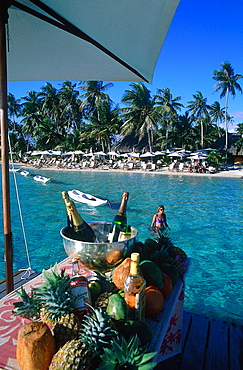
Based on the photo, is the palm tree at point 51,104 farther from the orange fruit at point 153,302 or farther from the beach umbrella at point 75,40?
the orange fruit at point 153,302

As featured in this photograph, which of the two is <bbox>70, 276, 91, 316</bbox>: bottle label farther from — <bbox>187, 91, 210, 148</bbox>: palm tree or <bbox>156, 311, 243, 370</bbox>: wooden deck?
<bbox>187, 91, 210, 148</bbox>: palm tree

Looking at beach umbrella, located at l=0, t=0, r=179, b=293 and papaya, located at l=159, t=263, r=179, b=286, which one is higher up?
beach umbrella, located at l=0, t=0, r=179, b=293

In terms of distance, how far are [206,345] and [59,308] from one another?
1.99 m

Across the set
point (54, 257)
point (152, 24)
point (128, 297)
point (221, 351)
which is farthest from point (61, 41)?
point (54, 257)

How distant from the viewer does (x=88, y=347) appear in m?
0.94

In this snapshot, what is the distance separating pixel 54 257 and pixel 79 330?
6.11 meters

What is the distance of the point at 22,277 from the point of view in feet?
8.70

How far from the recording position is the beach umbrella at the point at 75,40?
1.71 metres

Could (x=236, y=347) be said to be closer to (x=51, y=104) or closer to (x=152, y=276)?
(x=152, y=276)

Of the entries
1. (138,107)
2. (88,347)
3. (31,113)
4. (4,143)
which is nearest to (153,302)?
(88,347)

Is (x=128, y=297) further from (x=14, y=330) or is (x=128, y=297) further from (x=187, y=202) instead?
(x=187, y=202)

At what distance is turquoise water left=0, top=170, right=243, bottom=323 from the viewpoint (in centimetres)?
512

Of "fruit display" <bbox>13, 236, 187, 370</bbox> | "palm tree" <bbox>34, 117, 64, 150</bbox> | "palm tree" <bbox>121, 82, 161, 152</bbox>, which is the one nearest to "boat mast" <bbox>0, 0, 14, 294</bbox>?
"fruit display" <bbox>13, 236, 187, 370</bbox>

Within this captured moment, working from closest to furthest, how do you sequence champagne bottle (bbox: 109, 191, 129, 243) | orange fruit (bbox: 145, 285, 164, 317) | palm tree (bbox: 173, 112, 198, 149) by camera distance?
orange fruit (bbox: 145, 285, 164, 317) → champagne bottle (bbox: 109, 191, 129, 243) → palm tree (bbox: 173, 112, 198, 149)
